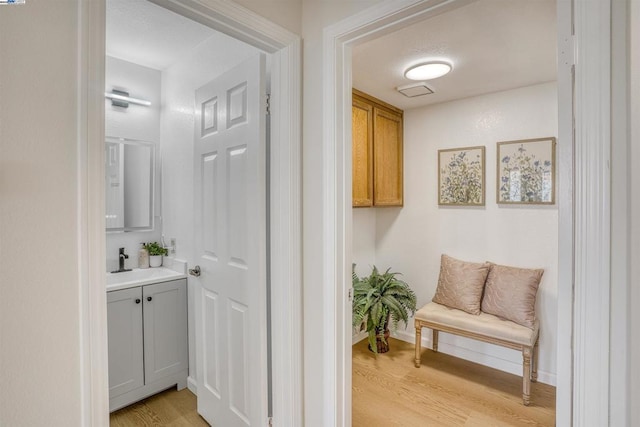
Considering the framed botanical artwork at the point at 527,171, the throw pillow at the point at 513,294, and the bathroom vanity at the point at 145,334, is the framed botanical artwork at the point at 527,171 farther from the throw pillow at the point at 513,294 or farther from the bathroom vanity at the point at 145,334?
the bathroom vanity at the point at 145,334

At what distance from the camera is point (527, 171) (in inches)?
101

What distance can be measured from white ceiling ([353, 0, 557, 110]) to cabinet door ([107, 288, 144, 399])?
6.95 feet

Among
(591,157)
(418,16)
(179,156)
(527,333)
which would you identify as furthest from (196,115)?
(527,333)

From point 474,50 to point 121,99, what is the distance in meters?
2.53

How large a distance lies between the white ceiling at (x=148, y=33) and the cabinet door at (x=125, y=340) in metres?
1.70

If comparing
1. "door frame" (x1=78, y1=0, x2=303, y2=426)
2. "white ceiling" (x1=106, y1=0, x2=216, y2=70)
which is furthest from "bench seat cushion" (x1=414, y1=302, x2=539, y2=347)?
"white ceiling" (x1=106, y1=0, x2=216, y2=70)

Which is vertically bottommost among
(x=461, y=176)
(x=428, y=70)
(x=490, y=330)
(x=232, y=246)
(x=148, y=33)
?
(x=490, y=330)

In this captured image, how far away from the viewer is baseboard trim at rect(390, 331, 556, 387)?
2.50 meters

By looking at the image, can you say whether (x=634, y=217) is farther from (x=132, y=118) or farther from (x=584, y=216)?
(x=132, y=118)

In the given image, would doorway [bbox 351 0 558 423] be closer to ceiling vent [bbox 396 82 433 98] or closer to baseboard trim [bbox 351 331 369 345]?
ceiling vent [bbox 396 82 433 98]

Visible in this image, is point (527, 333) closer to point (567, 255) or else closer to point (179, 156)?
point (567, 255)

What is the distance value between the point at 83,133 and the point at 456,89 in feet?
8.67

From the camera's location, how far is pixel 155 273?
2439 millimetres

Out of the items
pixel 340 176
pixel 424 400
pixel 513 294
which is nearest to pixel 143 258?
pixel 340 176
